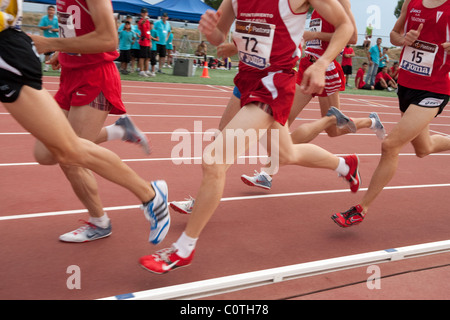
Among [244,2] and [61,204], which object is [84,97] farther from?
[61,204]

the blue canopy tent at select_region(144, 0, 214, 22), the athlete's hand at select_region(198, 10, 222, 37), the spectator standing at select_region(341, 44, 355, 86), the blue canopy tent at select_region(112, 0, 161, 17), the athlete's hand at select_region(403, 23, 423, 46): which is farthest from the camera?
the blue canopy tent at select_region(144, 0, 214, 22)

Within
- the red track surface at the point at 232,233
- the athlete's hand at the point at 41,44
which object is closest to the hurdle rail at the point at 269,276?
the red track surface at the point at 232,233

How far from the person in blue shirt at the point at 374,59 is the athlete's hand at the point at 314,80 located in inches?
705

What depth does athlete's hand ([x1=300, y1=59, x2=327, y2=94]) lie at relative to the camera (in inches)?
106

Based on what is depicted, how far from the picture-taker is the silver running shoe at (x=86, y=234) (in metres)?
3.44

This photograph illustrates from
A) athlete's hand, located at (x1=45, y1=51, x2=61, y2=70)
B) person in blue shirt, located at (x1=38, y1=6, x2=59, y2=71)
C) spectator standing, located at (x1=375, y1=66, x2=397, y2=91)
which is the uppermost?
athlete's hand, located at (x1=45, y1=51, x2=61, y2=70)

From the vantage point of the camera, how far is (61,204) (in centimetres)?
426

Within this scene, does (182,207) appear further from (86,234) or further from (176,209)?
(86,234)

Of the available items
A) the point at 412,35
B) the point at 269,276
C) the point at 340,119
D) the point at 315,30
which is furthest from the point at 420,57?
the point at 269,276

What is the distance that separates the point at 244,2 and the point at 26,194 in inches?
112

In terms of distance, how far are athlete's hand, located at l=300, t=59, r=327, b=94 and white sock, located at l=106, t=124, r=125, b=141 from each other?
70.3 inches

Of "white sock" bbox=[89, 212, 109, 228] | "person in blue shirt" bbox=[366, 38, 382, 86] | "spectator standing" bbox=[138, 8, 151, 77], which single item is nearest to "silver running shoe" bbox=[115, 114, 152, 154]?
"white sock" bbox=[89, 212, 109, 228]

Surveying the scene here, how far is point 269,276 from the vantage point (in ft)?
9.38

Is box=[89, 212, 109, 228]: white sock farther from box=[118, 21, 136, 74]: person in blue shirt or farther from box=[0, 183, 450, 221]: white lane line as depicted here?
box=[118, 21, 136, 74]: person in blue shirt
